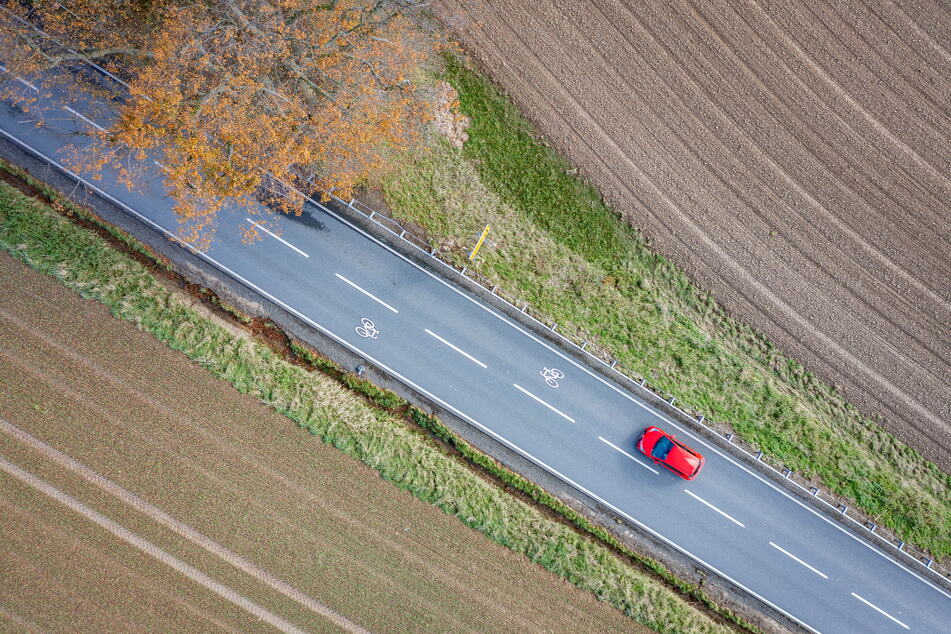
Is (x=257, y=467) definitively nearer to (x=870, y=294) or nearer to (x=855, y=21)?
(x=870, y=294)

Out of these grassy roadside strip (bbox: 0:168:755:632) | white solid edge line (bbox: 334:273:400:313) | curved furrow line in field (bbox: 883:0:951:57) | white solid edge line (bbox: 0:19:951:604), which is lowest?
grassy roadside strip (bbox: 0:168:755:632)

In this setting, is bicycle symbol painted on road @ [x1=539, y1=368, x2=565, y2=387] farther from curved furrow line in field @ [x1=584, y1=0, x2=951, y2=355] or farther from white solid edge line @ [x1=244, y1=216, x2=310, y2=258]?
curved furrow line in field @ [x1=584, y1=0, x2=951, y2=355]

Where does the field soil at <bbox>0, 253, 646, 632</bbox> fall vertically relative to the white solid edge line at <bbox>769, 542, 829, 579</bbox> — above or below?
below

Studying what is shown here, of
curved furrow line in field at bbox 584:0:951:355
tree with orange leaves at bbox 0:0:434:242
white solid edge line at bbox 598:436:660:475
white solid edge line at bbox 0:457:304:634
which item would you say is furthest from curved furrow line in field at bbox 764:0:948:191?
white solid edge line at bbox 0:457:304:634

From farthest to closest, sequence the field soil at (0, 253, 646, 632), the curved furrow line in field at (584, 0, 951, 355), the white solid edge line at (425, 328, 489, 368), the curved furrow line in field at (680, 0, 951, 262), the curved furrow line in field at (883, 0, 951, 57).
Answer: the curved furrow line in field at (883, 0, 951, 57) → the curved furrow line in field at (680, 0, 951, 262) → the curved furrow line in field at (584, 0, 951, 355) → the white solid edge line at (425, 328, 489, 368) → the field soil at (0, 253, 646, 632)

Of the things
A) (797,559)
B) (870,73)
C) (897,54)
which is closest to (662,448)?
(797,559)

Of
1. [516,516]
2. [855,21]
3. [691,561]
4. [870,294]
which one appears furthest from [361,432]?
[855,21]

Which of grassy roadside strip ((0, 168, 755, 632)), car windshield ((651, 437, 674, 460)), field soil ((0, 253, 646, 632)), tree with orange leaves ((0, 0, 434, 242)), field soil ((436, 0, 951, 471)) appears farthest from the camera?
field soil ((436, 0, 951, 471))
